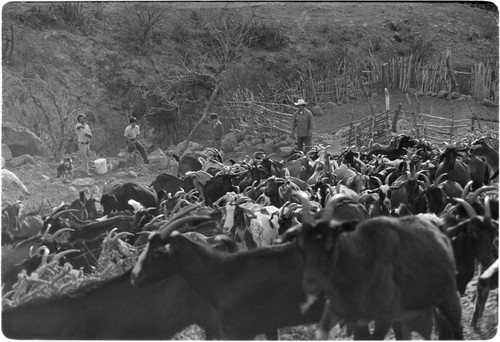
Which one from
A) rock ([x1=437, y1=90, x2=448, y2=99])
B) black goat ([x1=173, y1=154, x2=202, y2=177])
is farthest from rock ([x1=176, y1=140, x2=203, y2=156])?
rock ([x1=437, y1=90, x2=448, y2=99])

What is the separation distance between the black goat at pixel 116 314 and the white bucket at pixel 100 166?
1480 centimetres

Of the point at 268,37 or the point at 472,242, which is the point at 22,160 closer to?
the point at 268,37

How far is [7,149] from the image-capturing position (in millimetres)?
23234

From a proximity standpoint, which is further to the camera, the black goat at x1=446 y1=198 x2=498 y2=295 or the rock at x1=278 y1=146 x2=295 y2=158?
the rock at x1=278 y1=146 x2=295 y2=158

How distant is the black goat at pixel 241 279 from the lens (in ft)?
25.7

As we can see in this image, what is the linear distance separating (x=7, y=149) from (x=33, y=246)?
1332 centimetres

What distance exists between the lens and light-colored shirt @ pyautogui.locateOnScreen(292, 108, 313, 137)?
20.7m

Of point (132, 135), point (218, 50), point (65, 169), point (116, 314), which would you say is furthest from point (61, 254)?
point (218, 50)

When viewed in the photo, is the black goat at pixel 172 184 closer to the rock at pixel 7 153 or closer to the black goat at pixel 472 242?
the black goat at pixel 472 242

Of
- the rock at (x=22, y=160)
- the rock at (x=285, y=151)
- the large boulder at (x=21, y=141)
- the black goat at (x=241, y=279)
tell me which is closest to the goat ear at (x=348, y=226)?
the black goat at (x=241, y=279)

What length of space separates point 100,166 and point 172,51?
10.1 m

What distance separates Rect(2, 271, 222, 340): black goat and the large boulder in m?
16.3

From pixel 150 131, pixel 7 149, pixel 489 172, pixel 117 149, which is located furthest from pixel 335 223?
pixel 150 131

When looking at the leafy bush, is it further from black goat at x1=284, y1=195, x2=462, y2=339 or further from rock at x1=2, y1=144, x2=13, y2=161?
black goat at x1=284, y1=195, x2=462, y2=339
